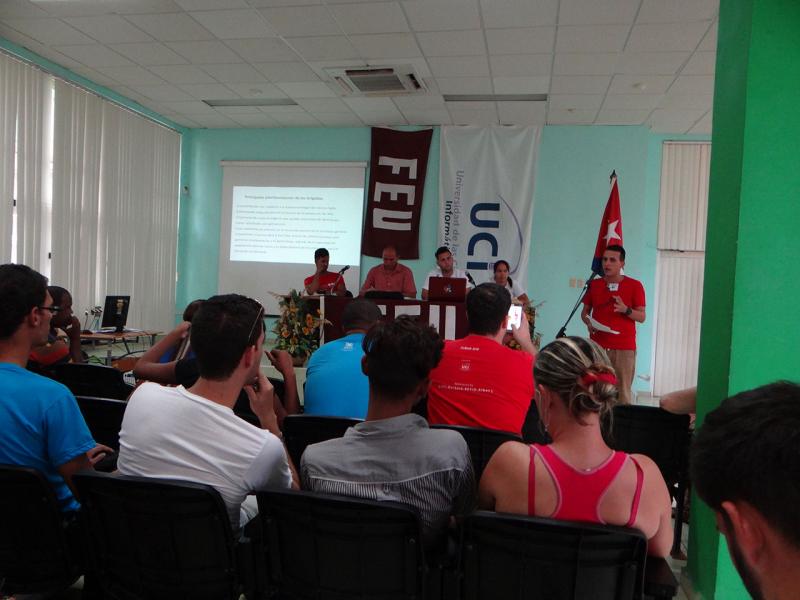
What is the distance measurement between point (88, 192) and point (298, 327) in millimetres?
3341

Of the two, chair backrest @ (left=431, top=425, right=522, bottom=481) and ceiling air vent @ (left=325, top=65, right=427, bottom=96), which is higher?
ceiling air vent @ (left=325, top=65, right=427, bottom=96)

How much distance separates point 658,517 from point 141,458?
1242mm

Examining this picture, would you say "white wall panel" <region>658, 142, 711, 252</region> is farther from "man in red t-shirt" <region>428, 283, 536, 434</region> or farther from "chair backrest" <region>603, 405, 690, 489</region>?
"man in red t-shirt" <region>428, 283, 536, 434</region>

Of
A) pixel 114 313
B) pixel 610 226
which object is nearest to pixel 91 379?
pixel 114 313

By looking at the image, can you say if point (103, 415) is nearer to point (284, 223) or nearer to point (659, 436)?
point (659, 436)

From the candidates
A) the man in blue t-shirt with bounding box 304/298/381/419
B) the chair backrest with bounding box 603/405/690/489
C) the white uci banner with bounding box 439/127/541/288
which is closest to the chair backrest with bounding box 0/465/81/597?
the man in blue t-shirt with bounding box 304/298/381/419

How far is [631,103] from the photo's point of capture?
6539 mm

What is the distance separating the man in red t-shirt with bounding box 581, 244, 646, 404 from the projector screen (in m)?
3.78

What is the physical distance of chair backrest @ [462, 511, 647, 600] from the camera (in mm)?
1151

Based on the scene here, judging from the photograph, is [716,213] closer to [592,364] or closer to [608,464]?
[592,364]

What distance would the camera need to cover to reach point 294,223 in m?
8.12

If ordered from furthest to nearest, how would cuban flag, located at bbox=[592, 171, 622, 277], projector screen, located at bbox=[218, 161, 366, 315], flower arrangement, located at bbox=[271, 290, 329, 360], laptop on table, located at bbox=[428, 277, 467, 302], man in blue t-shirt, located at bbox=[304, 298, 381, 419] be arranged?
projector screen, located at bbox=[218, 161, 366, 315], cuban flag, located at bbox=[592, 171, 622, 277], flower arrangement, located at bbox=[271, 290, 329, 360], laptop on table, located at bbox=[428, 277, 467, 302], man in blue t-shirt, located at bbox=[304, 298, 381, 419]

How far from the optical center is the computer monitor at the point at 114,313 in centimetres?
598

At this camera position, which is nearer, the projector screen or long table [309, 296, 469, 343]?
long table [309, 296, 469, 343]
